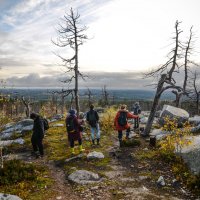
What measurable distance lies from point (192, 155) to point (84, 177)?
15.1ft

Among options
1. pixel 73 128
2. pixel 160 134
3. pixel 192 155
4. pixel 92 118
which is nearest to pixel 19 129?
pixel 92 118

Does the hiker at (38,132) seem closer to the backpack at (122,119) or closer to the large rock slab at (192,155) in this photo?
the backpack at (122,119)

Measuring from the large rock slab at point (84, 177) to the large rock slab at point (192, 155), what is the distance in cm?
370

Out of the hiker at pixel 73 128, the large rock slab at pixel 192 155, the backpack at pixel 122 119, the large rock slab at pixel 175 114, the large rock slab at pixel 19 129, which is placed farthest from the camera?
the large rock slab at pixel 175 114

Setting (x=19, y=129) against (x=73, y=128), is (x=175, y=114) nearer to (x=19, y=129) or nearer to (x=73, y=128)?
(x=73, y=128)

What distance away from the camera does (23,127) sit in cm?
2297

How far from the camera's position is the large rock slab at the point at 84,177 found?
1133 centimetres

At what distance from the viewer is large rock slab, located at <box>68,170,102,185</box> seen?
11.3 metres

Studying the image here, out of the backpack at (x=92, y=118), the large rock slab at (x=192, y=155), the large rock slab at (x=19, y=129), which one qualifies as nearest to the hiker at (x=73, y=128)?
the backpack at (x=92, y=118)

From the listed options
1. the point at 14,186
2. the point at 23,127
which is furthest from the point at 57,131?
the point at 14,186

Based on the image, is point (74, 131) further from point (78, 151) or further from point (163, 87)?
point (163, 87)

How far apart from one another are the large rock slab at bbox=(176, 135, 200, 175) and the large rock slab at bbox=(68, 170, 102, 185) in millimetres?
3697

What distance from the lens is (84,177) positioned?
11617 mm

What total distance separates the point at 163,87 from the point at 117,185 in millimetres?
9985
